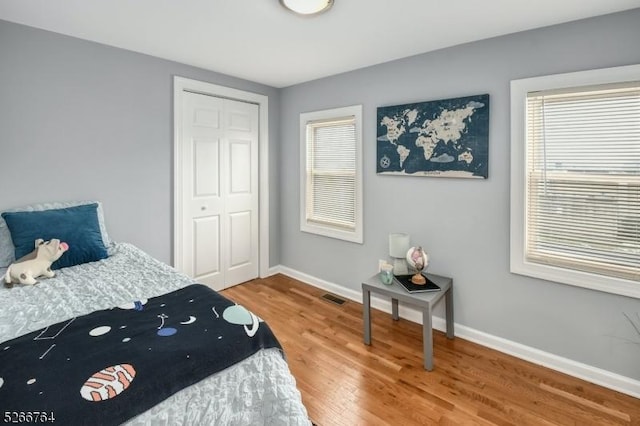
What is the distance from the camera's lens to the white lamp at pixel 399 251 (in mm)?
2719

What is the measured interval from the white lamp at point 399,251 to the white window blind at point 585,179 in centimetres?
88

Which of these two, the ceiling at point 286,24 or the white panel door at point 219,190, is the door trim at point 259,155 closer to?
the white panel door at point 219,190

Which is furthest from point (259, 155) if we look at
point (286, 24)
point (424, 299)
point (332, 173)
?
point (424, 299)

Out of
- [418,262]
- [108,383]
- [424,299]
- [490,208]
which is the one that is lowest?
[424,299]

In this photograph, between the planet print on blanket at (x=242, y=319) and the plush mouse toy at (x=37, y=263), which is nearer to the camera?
the planet print on blanket at (x=242, y=319)

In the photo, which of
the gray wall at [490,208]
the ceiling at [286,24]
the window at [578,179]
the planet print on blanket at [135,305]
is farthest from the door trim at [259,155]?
the window at [578,179]

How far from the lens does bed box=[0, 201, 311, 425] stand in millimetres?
994

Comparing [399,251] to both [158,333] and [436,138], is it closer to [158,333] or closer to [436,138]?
[436,138]

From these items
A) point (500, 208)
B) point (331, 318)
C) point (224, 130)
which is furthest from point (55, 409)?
point (224, 130)

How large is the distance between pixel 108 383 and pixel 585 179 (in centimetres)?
275

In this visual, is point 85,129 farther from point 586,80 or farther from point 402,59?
point 586,80

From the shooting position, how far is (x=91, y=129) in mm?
2559

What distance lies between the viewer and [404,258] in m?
2.74

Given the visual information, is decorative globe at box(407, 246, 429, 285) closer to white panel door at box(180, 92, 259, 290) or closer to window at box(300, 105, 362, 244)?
window at box(300, 105, 362, 244)
